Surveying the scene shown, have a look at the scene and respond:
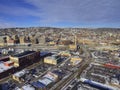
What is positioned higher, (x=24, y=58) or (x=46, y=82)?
(x=24, y=58)

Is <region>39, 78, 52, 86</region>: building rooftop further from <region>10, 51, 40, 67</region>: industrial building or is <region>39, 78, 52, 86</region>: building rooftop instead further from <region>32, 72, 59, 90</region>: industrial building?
<region>10, 51, 40, 67</region>: industrial building

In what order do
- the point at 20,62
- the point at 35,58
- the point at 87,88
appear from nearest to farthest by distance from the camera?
the point at 87,88 < the point at 20,62 < the point at 35,58

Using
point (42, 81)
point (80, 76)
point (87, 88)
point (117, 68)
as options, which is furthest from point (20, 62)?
point (117, 68)

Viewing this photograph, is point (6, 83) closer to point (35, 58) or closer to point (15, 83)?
point (15, 83)

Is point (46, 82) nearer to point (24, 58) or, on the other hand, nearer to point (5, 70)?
point (5, 70)

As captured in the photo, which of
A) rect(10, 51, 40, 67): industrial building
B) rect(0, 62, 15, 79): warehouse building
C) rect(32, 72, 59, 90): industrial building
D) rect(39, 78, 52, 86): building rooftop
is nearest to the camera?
rect(32, 72, 59, 90): industrial building

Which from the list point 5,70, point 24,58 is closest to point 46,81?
point 5,70

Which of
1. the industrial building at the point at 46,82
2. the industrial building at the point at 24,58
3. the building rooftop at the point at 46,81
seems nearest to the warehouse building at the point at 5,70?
the industrial building at the point at 24,58

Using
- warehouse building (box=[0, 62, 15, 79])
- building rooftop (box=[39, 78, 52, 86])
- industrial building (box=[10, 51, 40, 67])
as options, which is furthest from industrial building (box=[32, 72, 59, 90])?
industrial building (box=[10, 51, 40, 67])
